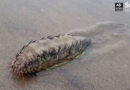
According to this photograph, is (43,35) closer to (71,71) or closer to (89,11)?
(71,71)

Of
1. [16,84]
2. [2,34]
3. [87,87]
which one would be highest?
[2,34]

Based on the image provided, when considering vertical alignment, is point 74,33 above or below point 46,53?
below

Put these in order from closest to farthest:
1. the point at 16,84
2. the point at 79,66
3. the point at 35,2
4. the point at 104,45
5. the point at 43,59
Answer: the point at 16,84 < the point at 43,59 < the point at 79,66 < the point at 104,45 < the point at 35,2

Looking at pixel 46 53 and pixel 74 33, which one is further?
pixel 74 33

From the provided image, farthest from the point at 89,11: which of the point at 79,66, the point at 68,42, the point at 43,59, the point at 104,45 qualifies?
the point at 43,59
